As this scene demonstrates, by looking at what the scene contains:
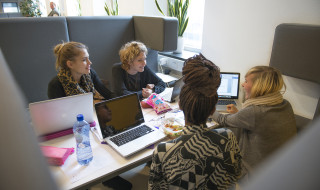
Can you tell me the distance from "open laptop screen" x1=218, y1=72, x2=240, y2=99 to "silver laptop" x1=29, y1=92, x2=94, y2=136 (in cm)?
135

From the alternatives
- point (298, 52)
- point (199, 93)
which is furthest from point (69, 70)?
point (298, 52)

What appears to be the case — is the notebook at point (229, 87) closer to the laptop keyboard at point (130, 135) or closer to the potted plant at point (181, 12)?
the laptop keyboard at point (130, 135)

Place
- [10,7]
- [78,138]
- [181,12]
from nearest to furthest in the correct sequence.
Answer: [78,138], [181,12], [10,7]

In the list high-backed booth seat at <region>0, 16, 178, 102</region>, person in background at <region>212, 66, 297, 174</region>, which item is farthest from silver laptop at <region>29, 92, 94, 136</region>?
person in background at <region>212, 66, 297, 174</region>

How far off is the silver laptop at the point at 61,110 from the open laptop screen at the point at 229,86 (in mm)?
1348

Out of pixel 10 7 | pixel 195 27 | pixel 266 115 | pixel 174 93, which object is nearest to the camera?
pixel 266 115

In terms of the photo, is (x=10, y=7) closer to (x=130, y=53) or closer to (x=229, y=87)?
(x=130, y=53)

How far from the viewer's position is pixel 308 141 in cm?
12

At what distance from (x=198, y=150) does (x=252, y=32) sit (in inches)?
72.4

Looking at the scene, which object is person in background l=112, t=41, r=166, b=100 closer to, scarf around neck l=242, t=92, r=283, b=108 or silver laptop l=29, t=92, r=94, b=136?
silver laptop l=29, t=92, r=94, b=136

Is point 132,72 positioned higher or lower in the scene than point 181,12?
lower

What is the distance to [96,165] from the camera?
1.30m

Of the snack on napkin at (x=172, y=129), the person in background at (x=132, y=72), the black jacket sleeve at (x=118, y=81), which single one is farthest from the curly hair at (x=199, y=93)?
the black jacket sleeve at (x=118, y=81)

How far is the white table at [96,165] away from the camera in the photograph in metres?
1.19
